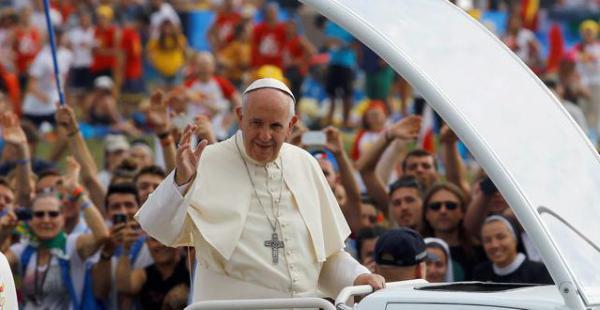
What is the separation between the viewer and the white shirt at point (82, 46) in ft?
80.8

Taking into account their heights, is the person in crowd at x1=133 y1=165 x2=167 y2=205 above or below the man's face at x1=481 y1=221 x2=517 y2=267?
above

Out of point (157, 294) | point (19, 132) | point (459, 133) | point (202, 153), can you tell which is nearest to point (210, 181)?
point (202, 153)

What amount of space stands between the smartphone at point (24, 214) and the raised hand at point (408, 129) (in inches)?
98.3

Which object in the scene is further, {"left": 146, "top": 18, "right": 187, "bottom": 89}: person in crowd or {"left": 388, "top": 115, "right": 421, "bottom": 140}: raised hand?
{"left": 146, "top": 18, "right": 187, "bottom": 89}: person in crowd

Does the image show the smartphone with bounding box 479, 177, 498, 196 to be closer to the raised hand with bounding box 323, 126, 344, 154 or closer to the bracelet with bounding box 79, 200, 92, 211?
the raised hand with bounding box 323, 126, 344, 154

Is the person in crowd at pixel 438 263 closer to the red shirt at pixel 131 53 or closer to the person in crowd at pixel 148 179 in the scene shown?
the person in crowd at pixel 148 179

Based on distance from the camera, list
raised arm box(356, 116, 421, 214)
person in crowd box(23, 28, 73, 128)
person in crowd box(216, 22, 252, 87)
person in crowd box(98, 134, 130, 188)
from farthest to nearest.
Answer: person in crowd box(216, 22, 252, 87)
person in crowd box(23, 28, 73, 128)
person in crowd box(98, 134, 130, 188)
raised arm box(356, 116, 421, 214)

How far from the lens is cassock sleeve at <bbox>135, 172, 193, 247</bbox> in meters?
6.57

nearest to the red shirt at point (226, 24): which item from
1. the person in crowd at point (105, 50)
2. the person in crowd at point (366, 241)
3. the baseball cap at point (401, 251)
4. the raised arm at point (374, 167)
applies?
the person in crowd at point (105, 50)

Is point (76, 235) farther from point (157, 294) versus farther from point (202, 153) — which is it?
point (202, 153)

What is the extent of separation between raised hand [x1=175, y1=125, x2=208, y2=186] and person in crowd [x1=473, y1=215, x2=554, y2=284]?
3743mm

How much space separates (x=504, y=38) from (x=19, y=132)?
14307mm

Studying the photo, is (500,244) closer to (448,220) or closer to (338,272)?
(448,220)

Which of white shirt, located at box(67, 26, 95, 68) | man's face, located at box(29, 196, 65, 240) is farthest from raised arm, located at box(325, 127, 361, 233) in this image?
white shirt, located at box(67, 26, 95, 68)
